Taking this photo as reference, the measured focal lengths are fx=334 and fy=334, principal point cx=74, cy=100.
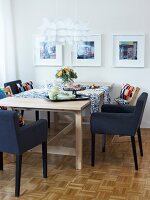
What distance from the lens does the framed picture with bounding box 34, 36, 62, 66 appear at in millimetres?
5953

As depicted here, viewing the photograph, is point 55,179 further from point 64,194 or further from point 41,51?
point 41,51

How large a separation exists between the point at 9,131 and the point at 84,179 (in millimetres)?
1010

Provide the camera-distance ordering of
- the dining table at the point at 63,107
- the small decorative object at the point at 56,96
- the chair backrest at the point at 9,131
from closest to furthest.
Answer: the chair backrest at the point at 9,131 < the dining table at the point at 63,107 < the small decorative object at the point at 56,96

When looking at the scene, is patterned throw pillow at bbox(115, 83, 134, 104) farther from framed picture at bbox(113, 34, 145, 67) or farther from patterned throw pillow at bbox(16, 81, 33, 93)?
patterned throw pillow at bbox(16, 81, 33, 93)

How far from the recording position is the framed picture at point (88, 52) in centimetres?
575

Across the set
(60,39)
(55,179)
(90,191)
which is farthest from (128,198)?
(60,39)

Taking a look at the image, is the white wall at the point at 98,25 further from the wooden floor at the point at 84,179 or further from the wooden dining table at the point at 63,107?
the wooden dining table at the point at 63,107

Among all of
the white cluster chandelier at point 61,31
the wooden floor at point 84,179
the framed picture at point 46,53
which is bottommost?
the wooden floor at point 84,179

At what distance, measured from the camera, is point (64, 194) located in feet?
10.6

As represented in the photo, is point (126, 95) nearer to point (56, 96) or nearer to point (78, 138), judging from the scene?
point (56, 96)

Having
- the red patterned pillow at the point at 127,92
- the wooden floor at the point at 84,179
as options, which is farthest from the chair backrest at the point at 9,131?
the red patterned pillow at the point at 127,92

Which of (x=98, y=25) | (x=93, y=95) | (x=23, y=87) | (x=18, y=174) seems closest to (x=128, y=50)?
(x=98, y=25)

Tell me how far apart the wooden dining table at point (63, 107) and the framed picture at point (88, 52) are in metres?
1.92

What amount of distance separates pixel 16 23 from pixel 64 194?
3.81 m
